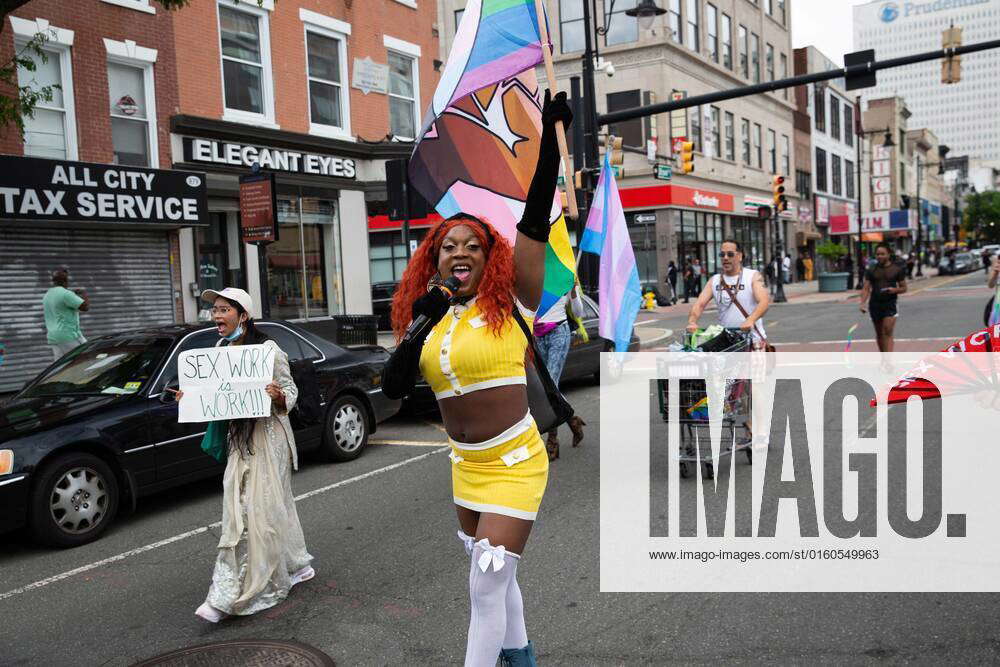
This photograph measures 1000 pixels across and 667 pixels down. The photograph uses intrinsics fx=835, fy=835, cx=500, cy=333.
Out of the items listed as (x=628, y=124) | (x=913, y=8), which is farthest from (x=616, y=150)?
(x=913, y=8)

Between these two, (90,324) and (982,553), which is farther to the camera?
(90,324)

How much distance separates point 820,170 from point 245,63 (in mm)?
47135

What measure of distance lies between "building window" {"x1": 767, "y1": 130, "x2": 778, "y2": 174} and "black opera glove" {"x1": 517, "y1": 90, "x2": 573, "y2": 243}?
47.2 m

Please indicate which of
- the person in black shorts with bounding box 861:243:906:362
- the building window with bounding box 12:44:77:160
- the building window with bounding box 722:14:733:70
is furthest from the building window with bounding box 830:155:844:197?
the building window with bounding box 12:44:77:160

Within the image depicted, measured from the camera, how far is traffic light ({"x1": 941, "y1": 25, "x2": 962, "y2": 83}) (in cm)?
1605

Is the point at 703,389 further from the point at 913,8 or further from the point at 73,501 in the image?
the point at 913,8

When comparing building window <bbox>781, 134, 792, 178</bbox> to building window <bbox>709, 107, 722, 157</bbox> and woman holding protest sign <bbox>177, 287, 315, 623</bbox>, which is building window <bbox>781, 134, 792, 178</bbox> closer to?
building window <bbox>709, 107, 722, 157</bbox>

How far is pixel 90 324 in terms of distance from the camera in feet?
47.1

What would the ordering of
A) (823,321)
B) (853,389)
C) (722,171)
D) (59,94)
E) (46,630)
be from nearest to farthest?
(46,630)
(853,389)
(59,94)
(823,321)
(722,171)

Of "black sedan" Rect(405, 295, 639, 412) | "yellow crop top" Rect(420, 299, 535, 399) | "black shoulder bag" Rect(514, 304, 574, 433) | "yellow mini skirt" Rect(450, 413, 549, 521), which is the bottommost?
"black sedan" Rect(405, 295, 639, 412)

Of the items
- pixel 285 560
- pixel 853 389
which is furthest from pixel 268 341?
pixel 853 389

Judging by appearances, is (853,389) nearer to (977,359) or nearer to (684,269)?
(977,359)

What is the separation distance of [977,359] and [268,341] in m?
4.10

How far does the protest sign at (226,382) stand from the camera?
4.74 metres
